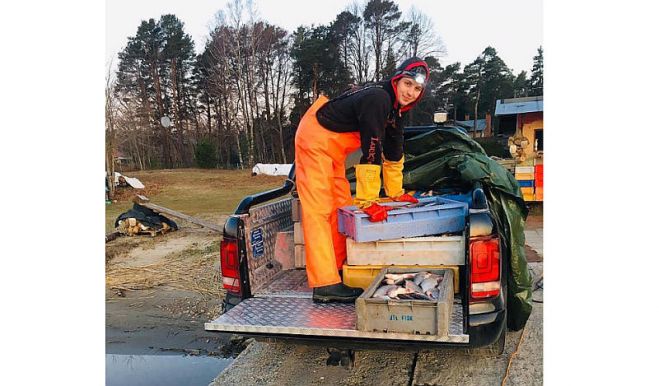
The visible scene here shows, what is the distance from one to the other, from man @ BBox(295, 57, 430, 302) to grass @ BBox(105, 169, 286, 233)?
4.85 feet

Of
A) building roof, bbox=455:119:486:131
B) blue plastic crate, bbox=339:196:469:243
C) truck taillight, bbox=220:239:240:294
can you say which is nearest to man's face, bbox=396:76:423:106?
blue plastic crate, bbox=339:196:469:243

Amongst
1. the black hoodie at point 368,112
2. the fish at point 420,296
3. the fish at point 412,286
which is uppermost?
the black hoodie at point 368,112

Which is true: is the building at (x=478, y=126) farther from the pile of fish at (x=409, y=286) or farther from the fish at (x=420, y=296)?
the fish at (x=420, y=296)

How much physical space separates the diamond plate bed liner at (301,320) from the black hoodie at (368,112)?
675 mm

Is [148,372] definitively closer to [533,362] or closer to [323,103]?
[323,103]

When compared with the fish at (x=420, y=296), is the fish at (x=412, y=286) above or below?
above

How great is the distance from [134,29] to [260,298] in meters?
1.95

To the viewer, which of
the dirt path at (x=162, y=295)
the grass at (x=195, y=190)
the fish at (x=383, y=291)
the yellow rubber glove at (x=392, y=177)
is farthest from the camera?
the grass at (x=195, y=190)

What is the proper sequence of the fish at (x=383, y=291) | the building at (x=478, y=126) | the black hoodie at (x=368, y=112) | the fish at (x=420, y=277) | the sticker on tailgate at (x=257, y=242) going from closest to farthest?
the fish at (x=383, y=291) < the fish at (x=420, y=277) < the black hoodie at (x=368, y=112) < the sticker on tailgate at (x=257, y=242) < the building at (x=478, y=126)

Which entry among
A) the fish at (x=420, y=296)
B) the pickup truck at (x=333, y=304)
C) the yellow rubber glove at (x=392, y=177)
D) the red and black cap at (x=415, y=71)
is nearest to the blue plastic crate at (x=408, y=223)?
the pickup truck at (x=333, y=304)

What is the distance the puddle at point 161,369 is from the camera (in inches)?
99.0

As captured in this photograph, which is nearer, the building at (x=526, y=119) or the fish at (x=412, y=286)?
the fish at (x=412, y=286)
